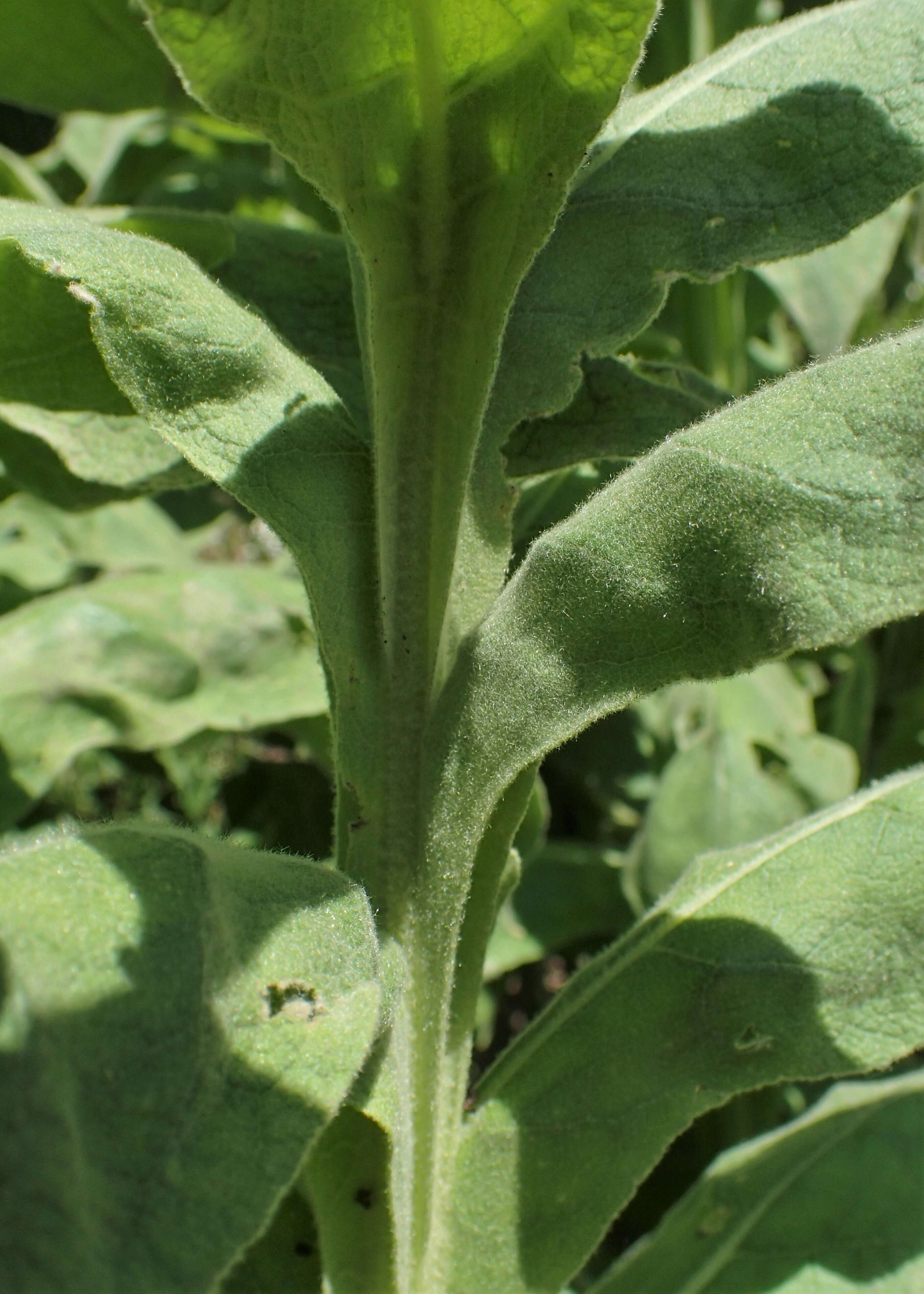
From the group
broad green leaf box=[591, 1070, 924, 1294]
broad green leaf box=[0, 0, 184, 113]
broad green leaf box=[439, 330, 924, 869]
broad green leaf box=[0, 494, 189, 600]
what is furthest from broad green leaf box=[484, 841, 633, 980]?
broad green leaf box=[0, 0, 184, 113]

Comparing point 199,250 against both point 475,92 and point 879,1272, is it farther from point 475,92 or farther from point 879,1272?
point 879,1272

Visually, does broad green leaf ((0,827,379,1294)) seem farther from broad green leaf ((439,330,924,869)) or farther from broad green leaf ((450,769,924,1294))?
broad green leaf ((450,769,924,1294))

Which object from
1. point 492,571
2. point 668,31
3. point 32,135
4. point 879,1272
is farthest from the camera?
point 32,135

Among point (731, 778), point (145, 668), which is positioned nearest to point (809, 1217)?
point (731, 778)

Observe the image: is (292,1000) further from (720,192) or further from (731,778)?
(731,778)

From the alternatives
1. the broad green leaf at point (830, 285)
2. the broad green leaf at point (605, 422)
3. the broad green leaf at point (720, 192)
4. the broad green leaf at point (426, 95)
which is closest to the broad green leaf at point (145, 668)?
the broad green leaf at point (605, 422)

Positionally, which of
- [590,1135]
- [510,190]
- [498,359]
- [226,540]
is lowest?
[226,540]

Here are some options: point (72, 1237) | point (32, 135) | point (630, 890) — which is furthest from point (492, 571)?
point (32, 135)
